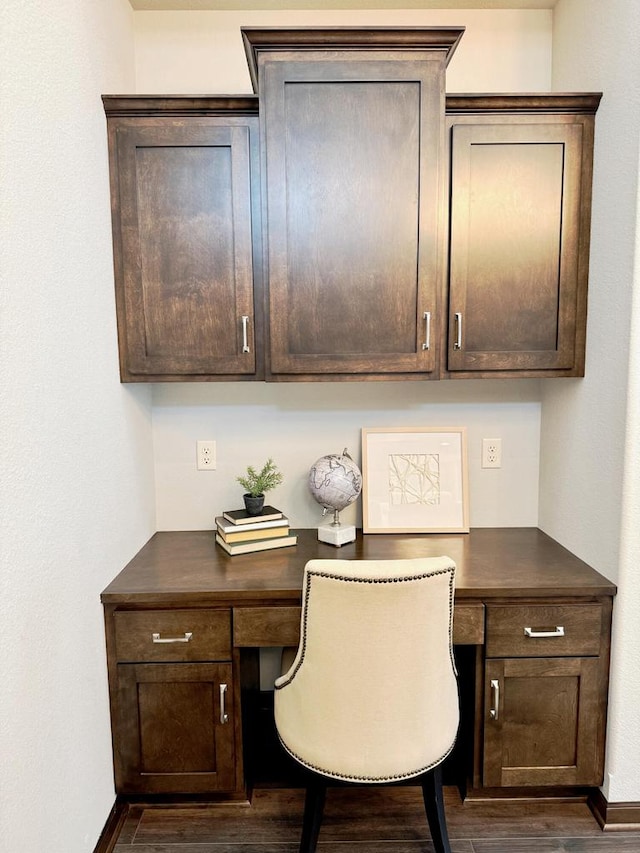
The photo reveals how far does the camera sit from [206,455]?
7.79ft

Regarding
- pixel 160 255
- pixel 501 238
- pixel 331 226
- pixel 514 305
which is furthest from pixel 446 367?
pixel 160 255

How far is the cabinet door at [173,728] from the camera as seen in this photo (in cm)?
187

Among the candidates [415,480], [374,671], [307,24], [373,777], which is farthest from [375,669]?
[307,24]

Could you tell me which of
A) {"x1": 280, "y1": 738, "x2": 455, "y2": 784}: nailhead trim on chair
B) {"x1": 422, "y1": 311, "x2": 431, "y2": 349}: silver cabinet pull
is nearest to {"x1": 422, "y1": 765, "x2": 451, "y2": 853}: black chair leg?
{"x1": 280, "y1": 738, "x2": 455, "y2": 784}: nailhead trim on chair

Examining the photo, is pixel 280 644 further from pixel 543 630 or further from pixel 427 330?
pixel 427 330

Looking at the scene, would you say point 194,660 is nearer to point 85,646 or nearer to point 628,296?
point 85,646

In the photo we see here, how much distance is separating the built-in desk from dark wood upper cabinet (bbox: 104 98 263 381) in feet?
2.38

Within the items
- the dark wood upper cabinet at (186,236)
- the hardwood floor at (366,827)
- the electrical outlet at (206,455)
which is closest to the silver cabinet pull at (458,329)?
the dark wood upper cabinet at (186,236)

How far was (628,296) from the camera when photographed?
5.73ft

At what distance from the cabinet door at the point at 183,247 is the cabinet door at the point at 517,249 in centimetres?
69

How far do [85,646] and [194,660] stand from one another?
36 centimetres

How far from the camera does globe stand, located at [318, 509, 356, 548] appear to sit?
86.1 inches

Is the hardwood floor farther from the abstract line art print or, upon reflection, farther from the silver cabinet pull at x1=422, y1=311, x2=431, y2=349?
the silver cabinet pull at x1=422, y1=311, x2=431, y2=349

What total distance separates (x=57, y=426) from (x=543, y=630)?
153 centimetres
